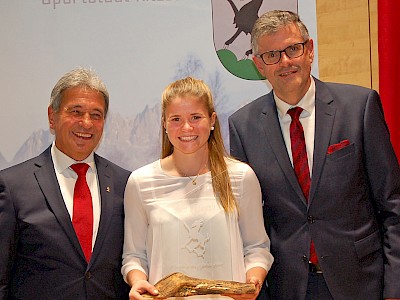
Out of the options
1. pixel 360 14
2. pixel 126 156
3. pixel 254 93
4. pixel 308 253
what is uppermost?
pixel 360 14

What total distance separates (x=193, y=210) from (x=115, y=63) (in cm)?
157

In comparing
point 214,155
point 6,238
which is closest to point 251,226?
point 214,155

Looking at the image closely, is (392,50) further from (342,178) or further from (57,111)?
(57,111)

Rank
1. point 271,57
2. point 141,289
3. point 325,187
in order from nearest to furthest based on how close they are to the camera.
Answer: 1. point 141,289
2. point 325,187
3. point 271,57

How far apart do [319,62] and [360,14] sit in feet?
1.18

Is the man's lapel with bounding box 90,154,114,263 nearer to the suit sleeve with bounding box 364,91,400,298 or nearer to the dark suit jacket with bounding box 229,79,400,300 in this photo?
the dark suit jacket with bounding box 229,79,400,300

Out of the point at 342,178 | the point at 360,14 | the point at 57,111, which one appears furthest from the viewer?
the point at 360,14

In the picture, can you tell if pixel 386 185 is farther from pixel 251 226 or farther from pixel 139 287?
pixel 139 287

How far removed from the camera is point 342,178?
271 centimetres

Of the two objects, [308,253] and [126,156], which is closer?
[308,253]

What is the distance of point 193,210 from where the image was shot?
264cm

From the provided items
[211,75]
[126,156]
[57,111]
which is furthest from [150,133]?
[57,111]

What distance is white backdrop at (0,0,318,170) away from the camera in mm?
3918

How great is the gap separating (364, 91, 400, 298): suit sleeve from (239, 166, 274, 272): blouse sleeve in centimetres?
49
